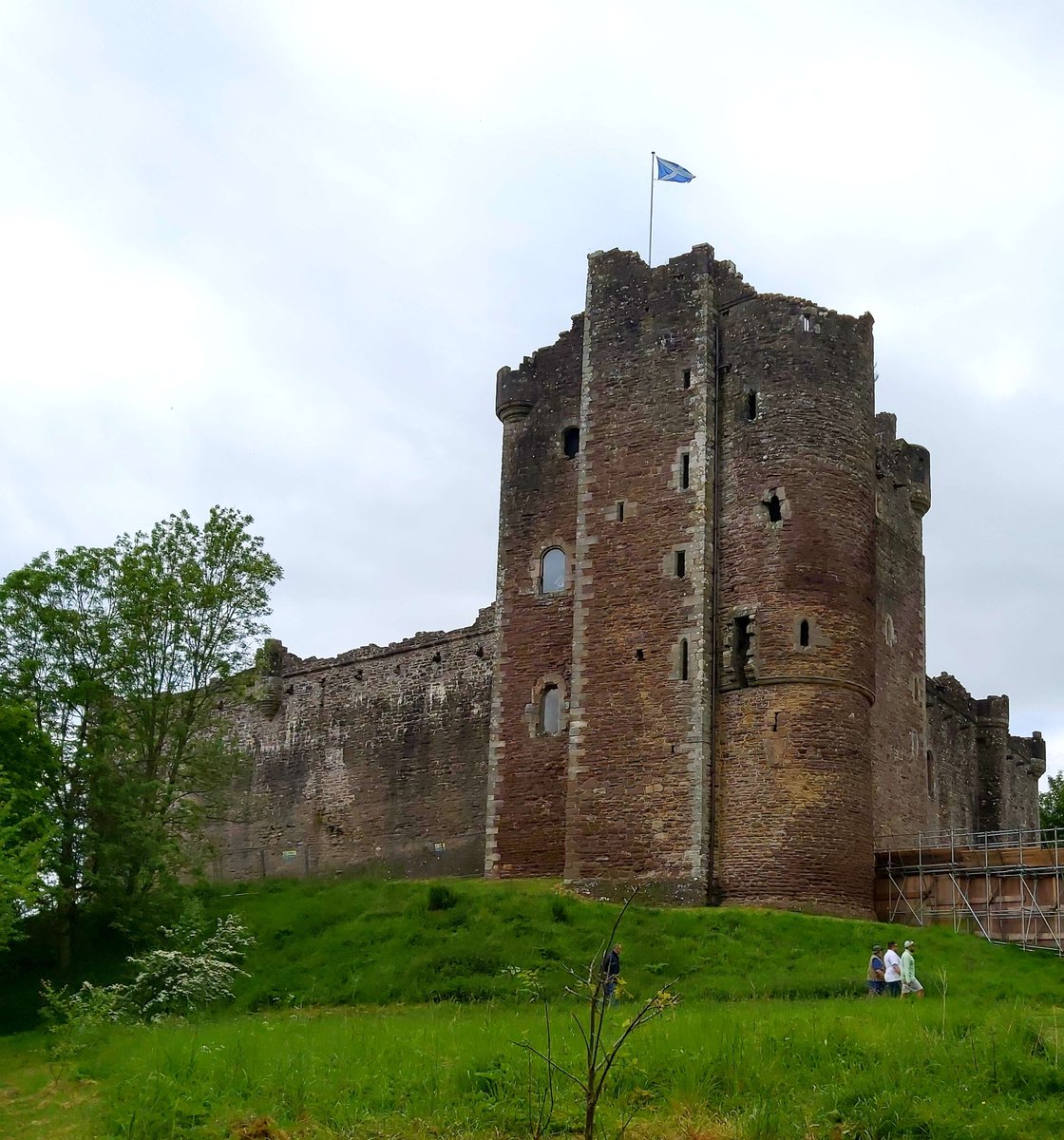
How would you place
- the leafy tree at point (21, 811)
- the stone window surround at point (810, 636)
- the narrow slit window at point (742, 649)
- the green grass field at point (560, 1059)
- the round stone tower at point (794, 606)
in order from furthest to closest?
the narrow slit window at point (742, 649) < the stone window surround at point (810, 636) < the round stone tower at point (794, 606) < the leafy tree at point (21, 811) < the green grass field at point (560, 1059)

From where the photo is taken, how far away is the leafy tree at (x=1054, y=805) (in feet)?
199

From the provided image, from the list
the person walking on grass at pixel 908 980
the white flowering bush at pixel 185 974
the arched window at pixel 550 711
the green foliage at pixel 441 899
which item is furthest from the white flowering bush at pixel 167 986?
the person walking on grass at pixel 908 980

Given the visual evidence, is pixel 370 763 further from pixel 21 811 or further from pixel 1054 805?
pixel 1054 805

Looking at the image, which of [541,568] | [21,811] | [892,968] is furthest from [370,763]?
[892,968]

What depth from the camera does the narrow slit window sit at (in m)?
34.4

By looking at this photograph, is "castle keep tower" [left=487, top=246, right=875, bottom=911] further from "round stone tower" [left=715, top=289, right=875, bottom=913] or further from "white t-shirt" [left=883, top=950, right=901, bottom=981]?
"white t-shirt" [left=883, top=950, right=901, bottom=981]

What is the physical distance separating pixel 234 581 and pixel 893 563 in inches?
638

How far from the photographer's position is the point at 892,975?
81.3 feet

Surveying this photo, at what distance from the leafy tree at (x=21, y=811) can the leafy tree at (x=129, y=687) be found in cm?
53

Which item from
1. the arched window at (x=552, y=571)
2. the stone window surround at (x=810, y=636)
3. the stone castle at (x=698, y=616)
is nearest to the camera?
the stone castle at (x=698, y=616)

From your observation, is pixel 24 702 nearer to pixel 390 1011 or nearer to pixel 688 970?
pixel 390 1011

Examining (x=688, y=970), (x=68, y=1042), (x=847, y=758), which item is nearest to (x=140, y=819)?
(x=68, y=1042)

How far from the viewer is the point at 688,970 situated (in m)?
28.3

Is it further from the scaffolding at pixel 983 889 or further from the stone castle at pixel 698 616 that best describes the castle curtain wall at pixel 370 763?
the scaffolding at pixel 983 889
